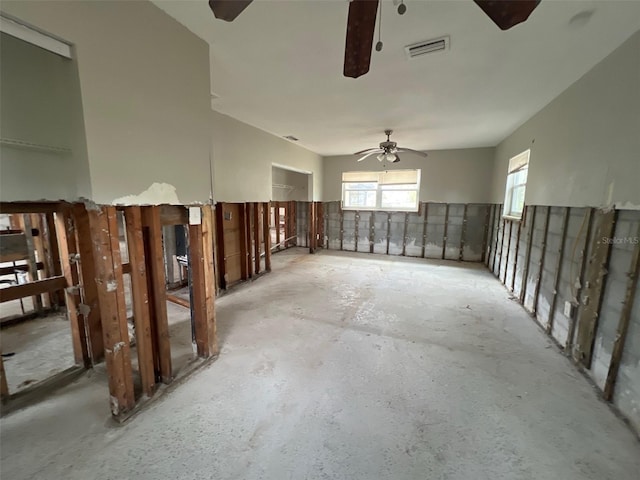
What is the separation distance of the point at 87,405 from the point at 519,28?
413 centimetres

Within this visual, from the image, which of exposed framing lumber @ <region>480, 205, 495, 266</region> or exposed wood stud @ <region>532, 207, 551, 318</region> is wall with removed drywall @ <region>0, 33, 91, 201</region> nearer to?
exposed wood stud @ <region>532, 207, 551, 318</region>

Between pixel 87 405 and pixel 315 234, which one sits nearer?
pixel 87 405

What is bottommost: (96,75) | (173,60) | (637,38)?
(96,75)

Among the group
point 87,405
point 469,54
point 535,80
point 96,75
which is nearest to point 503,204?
point 535,80

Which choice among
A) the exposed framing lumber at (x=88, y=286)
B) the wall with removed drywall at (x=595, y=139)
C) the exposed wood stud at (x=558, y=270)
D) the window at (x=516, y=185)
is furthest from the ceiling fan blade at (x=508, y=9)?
the window at (x=516, y=185)

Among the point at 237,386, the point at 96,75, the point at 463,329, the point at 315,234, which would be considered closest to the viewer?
the point at 96,75

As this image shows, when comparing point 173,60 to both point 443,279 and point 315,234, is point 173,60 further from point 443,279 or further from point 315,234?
point 315,234

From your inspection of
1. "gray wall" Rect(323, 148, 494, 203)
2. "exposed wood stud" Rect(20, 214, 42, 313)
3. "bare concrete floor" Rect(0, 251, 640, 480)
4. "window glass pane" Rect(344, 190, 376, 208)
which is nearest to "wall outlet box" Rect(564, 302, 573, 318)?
"bare concrete floor" Rect(0, 251, 640, 480)

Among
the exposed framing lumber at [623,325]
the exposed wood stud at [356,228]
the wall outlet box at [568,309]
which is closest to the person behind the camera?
the exposed framing lumber at [623,325]

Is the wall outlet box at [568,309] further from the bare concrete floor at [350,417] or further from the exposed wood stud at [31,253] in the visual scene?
the exposed wood stud at [31,253]

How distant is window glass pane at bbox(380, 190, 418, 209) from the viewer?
682 centimetres

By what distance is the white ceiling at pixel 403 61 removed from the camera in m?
1.72

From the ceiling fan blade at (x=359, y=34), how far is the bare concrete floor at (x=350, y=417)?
2.14 metres

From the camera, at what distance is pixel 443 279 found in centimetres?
495
